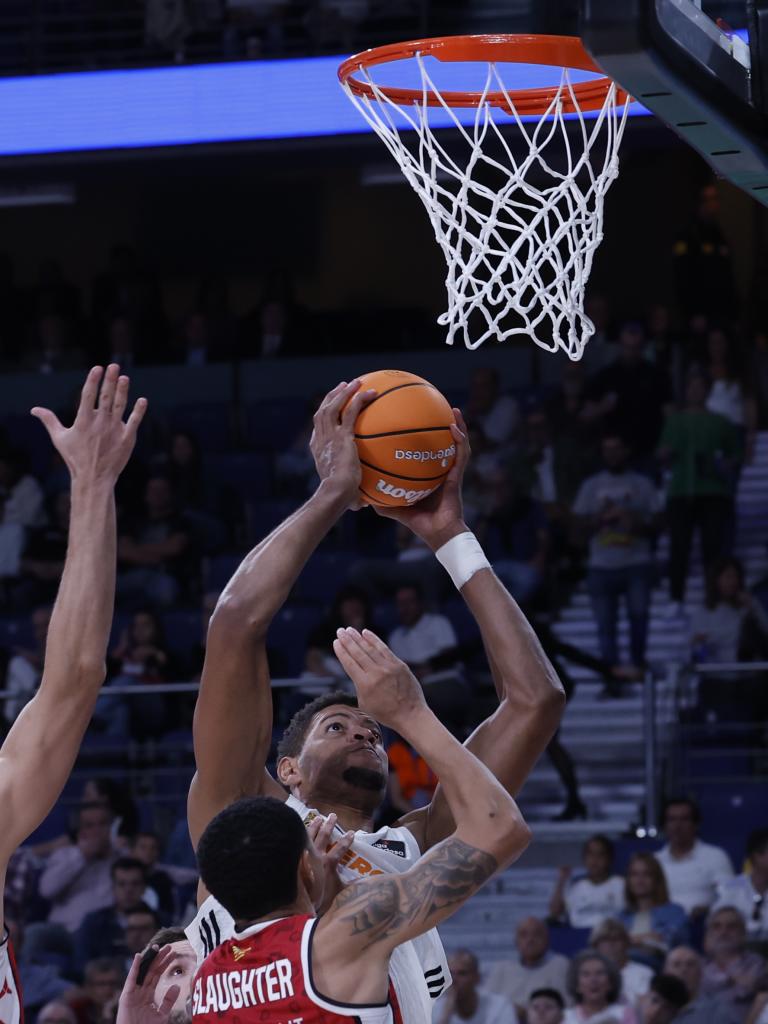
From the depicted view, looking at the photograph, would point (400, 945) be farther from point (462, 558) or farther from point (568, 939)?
point (568, 939)

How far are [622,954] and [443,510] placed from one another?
13.8 feet

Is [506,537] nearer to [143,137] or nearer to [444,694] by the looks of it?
[444,694]

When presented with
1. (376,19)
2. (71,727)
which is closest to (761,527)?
(376,19)

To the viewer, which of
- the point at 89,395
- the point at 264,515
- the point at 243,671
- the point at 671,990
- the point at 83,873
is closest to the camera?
the point at 89,395

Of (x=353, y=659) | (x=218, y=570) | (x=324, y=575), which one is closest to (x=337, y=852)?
(x=353, y=659)

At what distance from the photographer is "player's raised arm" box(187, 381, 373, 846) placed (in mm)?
3385

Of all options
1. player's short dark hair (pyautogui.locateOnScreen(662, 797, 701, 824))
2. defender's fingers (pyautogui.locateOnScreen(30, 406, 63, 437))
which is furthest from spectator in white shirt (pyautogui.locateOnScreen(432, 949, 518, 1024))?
defender's fingers (pyautogui.locateOnScreen(30, 406, 63, 437))

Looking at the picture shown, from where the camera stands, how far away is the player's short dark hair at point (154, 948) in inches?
146

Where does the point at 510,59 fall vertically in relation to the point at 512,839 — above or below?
above

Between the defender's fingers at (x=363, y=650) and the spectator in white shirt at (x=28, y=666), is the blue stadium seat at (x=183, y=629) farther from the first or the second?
the defender's fingers at (x=363, y=650)

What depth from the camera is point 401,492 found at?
370 cm

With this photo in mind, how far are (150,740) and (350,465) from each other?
6.09 metres

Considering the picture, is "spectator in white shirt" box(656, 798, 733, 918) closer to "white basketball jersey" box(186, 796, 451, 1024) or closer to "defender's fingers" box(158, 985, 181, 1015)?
"white basketball jersey" box(186, 796, 451, 1024)

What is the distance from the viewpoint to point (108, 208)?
47.2 ft
